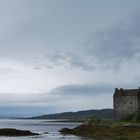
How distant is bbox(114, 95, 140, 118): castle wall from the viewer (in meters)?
110

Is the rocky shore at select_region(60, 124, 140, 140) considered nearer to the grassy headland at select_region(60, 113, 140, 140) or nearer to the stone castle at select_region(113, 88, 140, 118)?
the grassy headland at select_region(60, 113, 140, 140)

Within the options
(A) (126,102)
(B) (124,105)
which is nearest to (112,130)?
(B) (124,105)

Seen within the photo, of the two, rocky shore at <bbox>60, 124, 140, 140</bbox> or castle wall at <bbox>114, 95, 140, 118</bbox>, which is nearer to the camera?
rocky shore at <bbox>60, 124, 140, 140</bbox>

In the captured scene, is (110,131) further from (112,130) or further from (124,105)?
(124,105)

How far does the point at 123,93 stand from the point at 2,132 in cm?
4028

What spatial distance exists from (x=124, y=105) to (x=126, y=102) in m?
1.00

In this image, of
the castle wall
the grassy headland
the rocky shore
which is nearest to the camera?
the rocky shore

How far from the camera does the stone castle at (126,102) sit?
110250 millimetres

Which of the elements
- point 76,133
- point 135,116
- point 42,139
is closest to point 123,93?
point 135,116

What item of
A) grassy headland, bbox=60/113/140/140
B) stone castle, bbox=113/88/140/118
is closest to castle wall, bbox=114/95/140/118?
stone castle, bbox=113/88/140/118

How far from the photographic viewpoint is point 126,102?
112375mm

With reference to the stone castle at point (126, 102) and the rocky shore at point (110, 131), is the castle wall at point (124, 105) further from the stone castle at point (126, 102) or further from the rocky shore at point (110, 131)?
the rocky shore at point (110, 131)

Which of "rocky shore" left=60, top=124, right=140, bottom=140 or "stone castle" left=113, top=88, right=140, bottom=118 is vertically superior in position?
"stone castle" left=113, top=88, right=140, bottom=118

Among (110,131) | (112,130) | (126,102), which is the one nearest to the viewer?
(112,130)
